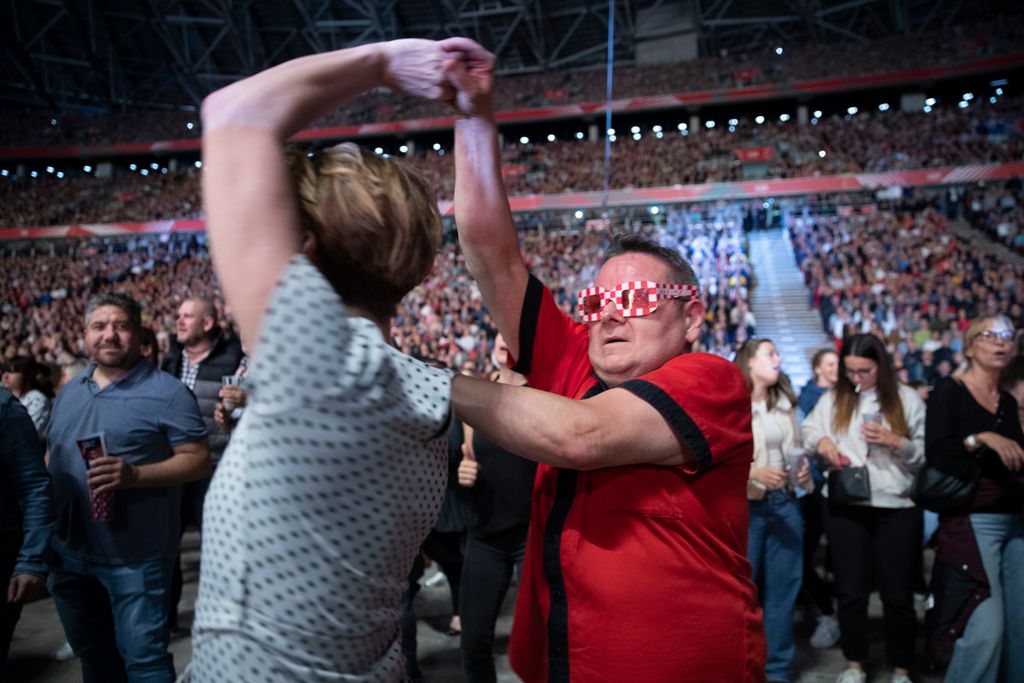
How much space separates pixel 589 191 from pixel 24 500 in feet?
83.2

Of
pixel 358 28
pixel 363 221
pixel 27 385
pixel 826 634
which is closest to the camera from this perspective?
pixel 363 221

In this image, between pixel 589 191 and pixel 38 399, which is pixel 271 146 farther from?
pixel 589 191

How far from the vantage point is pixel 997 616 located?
303cm

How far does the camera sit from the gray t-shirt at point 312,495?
2.90 ft

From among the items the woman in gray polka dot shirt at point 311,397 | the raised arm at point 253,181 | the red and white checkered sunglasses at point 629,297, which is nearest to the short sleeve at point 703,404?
the red and white checkered sunglasses at point 629,297

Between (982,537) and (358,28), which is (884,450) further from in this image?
(358,28)

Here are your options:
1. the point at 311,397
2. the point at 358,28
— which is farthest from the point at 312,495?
the point at 358,28

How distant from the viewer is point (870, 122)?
27672mm

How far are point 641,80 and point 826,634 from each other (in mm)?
32746

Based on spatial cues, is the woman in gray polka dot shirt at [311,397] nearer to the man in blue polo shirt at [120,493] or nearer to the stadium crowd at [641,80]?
the man in blue polo shirt at [120,493]

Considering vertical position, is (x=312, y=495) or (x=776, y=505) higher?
(x=312, y=495)

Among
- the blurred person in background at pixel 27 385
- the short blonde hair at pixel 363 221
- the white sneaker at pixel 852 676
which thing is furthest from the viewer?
the blurred person in background at pixel 27 385

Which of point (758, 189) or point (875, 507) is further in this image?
point (758, 189)

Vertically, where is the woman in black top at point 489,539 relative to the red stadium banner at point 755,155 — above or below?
below
